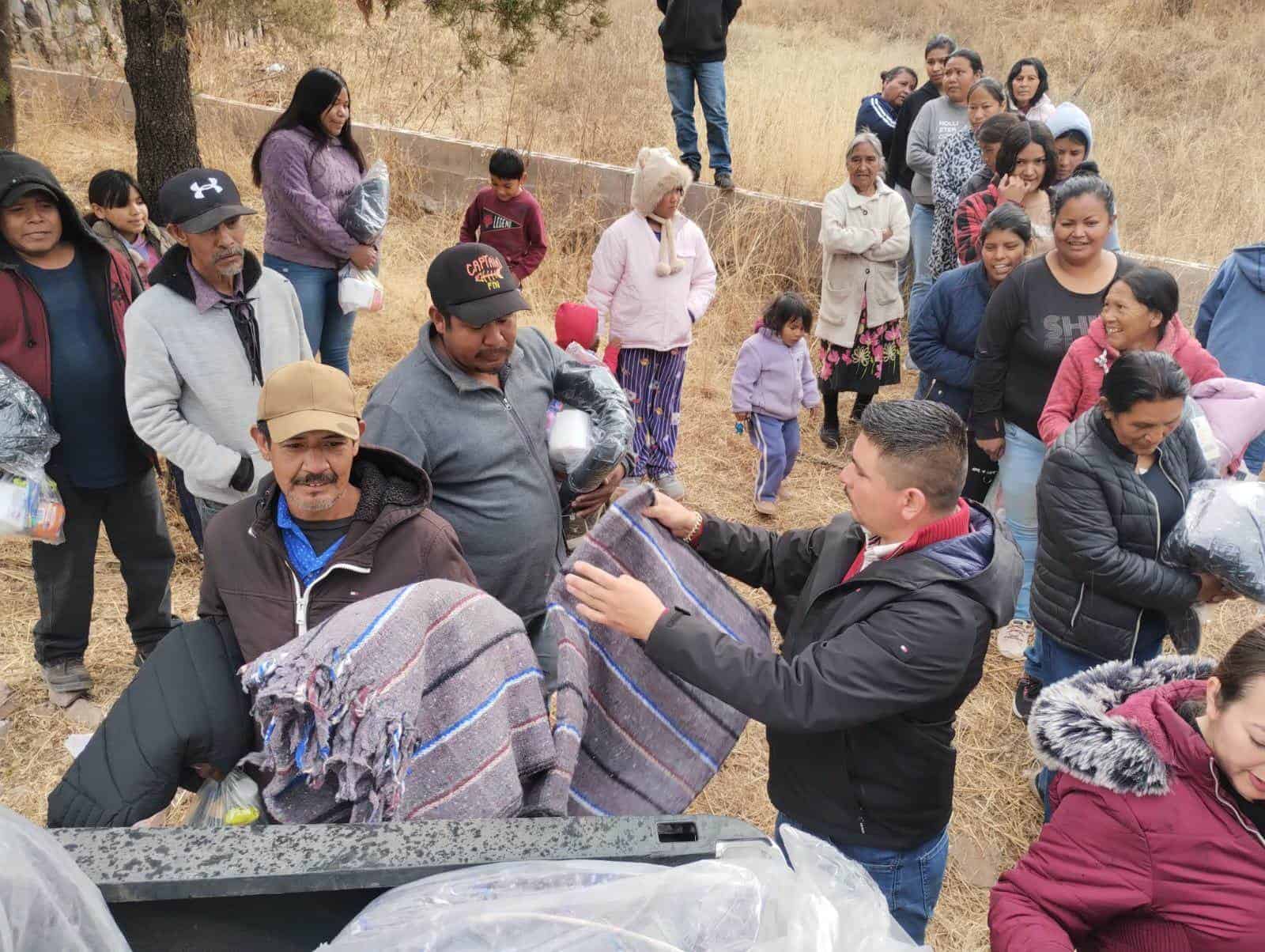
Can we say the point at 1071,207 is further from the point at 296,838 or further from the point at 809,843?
the point at 296,838

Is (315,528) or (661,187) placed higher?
(661,187)

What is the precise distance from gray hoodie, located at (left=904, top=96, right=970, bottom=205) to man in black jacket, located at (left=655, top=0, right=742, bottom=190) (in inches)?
70.5

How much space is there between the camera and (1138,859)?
5.50 ft

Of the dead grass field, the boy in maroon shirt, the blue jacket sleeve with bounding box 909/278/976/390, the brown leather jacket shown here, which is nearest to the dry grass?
the dead grass field

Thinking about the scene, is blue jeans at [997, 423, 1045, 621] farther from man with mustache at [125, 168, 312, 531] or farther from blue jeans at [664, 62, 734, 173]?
blue jeans at [664, 62, 734, 173]

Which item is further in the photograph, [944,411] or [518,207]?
[518,207]

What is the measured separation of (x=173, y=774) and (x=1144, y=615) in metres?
2.82

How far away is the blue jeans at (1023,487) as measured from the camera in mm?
4145

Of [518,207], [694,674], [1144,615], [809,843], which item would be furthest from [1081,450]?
[518,207]

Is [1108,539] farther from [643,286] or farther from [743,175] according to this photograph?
[743,175]

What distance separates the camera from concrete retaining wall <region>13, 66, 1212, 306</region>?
844 cm

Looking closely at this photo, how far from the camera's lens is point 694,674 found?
182cm

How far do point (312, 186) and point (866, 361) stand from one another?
329 centimetres

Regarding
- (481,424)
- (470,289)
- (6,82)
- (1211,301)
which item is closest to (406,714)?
(481,424)
